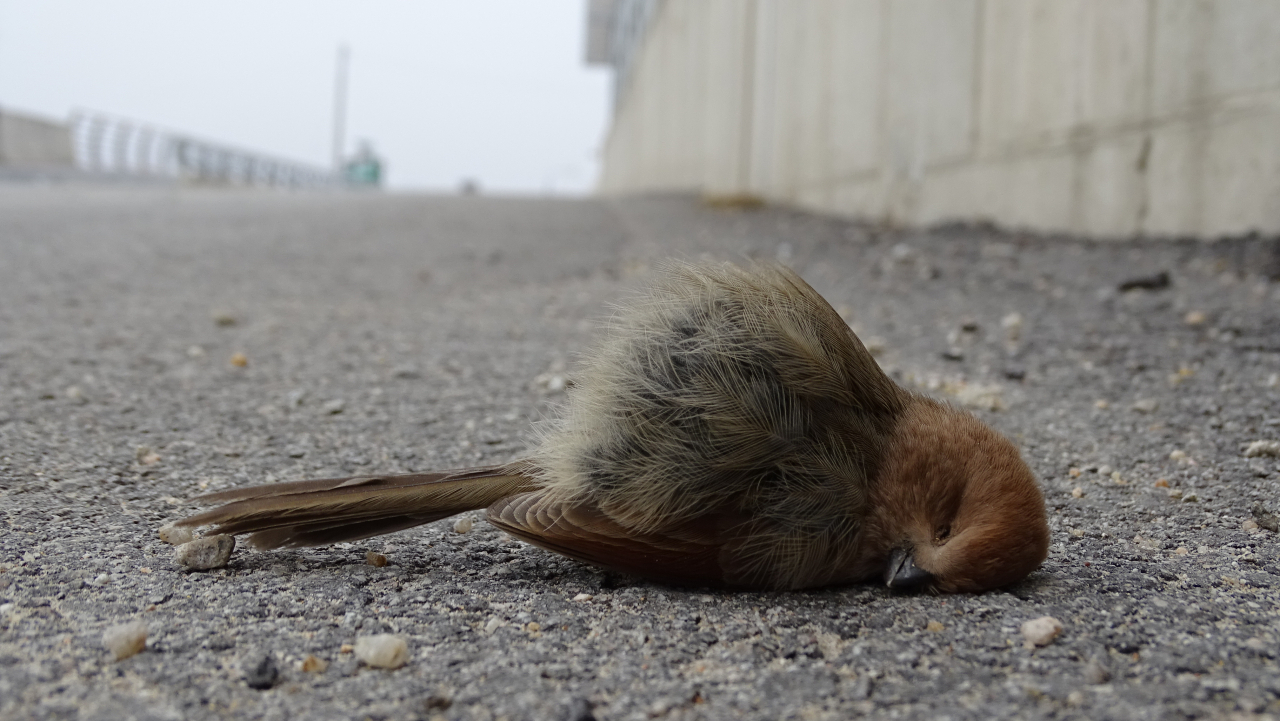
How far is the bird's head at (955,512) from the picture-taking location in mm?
1505

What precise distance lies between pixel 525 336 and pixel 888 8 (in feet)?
16.3

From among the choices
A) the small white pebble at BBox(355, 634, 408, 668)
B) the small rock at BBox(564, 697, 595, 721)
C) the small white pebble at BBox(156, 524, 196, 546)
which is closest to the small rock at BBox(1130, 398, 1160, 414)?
the small rock at BBox(564, 697, 595, 721)

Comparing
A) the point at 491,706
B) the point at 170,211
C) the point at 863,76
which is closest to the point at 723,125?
the point at 863,76

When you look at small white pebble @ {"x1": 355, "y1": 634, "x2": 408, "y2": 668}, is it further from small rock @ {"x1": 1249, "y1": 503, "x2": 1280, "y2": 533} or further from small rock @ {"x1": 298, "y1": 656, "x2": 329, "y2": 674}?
small rock @ {"x1": 1249, "y1": 503, "x2": 1280, "y2": 533}

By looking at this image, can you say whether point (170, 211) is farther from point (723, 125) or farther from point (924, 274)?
point (723, 125)

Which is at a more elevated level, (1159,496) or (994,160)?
(994,160)

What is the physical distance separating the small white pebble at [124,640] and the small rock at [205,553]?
0.97 feet

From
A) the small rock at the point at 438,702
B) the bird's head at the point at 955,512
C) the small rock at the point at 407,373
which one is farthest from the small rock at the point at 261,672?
the small rock at the point at 407,373

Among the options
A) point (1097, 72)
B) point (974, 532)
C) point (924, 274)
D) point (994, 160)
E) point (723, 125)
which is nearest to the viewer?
point (974, 532)

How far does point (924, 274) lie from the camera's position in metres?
5.15

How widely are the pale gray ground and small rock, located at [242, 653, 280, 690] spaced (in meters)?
0.01

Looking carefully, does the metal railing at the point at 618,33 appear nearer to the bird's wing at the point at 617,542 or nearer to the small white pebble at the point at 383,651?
the bird's wing at the point at 617,542

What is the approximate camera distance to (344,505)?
5.41 ft

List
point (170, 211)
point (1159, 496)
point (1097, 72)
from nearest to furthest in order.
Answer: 1. point (1159, 496)
2. point (1097, 72)
3. point (170, 211)
